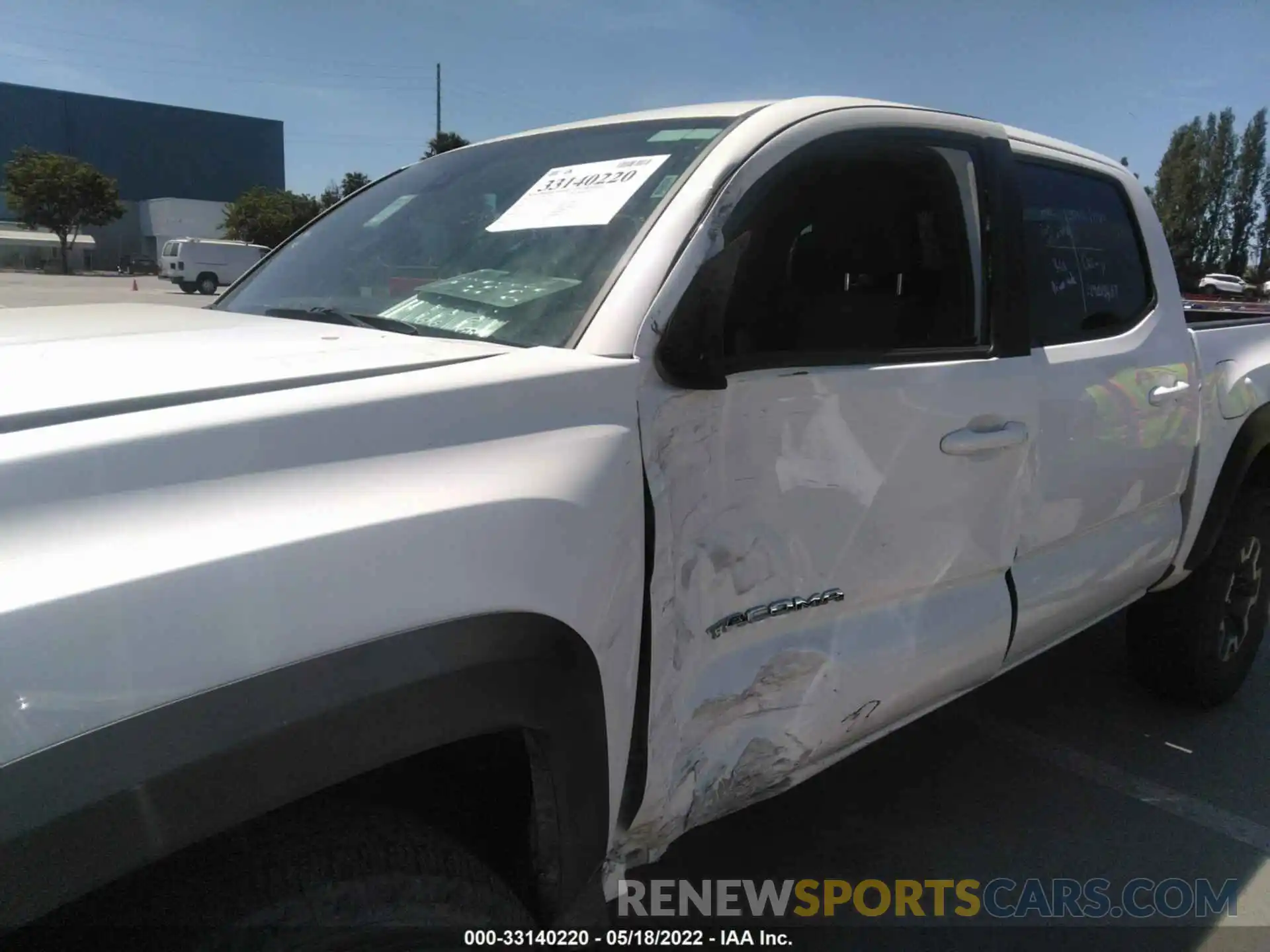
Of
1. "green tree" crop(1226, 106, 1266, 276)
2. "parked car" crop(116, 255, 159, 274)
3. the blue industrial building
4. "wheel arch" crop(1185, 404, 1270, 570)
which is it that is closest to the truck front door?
"wheel arch" crop(1185, 404, 1270, 570)

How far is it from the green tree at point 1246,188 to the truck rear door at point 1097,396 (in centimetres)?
4951

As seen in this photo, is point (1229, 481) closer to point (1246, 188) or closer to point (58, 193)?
point (1246, 188)

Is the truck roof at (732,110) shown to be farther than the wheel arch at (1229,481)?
No

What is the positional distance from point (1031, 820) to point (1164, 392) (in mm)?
1360

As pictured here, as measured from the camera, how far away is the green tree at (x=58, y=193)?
52188mm

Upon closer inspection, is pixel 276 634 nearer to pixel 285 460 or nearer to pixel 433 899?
pixel 285 460

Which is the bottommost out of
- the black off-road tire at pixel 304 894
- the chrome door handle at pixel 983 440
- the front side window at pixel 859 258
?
the black off-road tire at pixel 304 894

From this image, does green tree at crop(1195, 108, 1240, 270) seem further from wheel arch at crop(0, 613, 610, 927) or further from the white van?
wheel arch at crop(0, 613, 610, 927)

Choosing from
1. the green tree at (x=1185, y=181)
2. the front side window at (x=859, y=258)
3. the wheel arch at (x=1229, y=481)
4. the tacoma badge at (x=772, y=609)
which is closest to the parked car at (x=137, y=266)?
the green tree at (x=1185, y=181)

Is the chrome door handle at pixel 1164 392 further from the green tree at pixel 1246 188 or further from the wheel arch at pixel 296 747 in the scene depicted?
the green tree at pixel 1246 188

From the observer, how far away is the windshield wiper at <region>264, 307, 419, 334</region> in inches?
74.3

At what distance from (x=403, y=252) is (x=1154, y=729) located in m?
3.20

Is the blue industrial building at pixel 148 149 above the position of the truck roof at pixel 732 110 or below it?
above

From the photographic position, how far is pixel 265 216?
5453 centimetres
